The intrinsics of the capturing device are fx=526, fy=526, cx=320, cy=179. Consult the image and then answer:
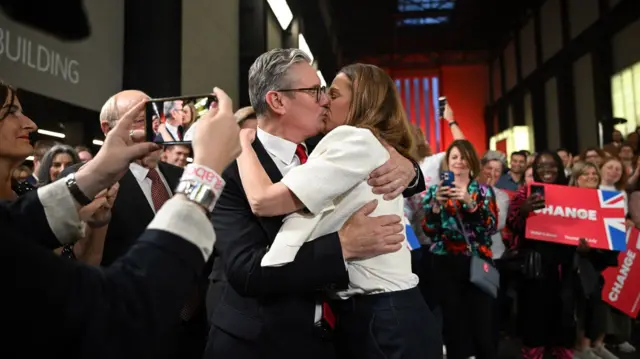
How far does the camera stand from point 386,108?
152 centimetres

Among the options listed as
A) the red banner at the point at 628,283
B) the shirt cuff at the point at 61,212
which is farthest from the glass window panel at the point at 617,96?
the shirt cuff at the point at 61,212

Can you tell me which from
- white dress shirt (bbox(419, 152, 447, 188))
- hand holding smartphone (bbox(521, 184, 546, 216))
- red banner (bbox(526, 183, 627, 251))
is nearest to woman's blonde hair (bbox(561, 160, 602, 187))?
red banner (bbox(526, 183, 627, 251))

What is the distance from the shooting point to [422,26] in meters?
17.0

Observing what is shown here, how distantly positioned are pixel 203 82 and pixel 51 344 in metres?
5.92

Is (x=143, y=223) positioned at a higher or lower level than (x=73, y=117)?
lower

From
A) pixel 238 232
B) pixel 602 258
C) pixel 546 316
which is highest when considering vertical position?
pixel 238 232

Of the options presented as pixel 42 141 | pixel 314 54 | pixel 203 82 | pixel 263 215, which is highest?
pixel 314 54

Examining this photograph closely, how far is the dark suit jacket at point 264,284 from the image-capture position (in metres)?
1.21

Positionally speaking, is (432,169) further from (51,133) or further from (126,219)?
(51,133)

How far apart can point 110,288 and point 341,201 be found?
716mm

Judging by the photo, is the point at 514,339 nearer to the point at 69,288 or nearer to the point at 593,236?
the point at 593,236

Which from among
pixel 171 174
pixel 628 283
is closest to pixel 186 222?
pixel 171 174

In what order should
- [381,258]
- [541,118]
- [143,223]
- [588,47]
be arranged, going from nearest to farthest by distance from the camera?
[381,258], [143,223], [588,47], [541,118]

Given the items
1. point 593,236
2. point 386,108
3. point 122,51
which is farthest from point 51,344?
point 122,51
